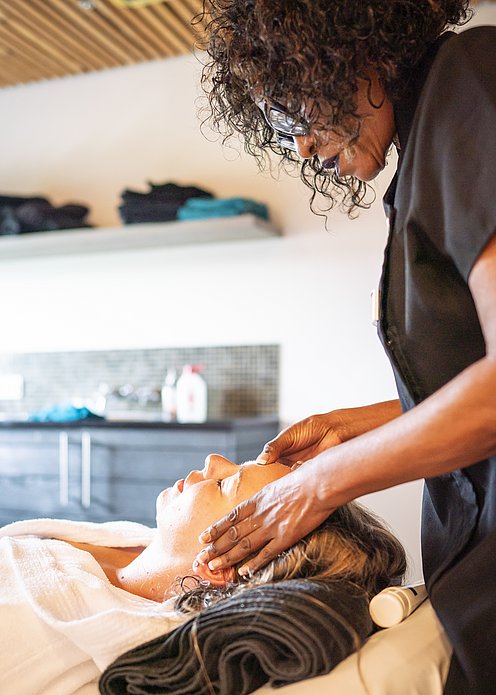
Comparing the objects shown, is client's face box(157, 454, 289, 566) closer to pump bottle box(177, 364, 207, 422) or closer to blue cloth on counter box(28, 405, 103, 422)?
blue cloth on counter box(28, 405, 103, 422)

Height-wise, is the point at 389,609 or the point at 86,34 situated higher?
the point at 86,34

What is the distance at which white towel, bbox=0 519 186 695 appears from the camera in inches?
41.1

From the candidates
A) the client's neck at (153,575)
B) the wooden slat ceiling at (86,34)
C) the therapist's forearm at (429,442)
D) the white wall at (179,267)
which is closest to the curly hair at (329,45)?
the therapist's forearm at (429,442)

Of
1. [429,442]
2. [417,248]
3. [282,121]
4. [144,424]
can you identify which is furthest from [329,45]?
[144,424]

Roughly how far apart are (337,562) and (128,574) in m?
0.46

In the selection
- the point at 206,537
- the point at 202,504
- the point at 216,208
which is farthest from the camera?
the point at 216,208

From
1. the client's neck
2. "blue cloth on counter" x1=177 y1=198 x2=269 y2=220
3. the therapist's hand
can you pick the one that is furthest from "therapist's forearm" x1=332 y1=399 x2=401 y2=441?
"blue cloth on counter" x1=177 y1=198 x2=269 y2=220

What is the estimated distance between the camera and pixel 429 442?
2.94 feet

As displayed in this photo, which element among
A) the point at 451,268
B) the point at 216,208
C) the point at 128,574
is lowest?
the point at 128,574

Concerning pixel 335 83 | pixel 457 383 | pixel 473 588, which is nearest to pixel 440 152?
pixel 335 83

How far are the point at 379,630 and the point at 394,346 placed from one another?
1.28 ft

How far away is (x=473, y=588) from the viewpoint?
1.02 m

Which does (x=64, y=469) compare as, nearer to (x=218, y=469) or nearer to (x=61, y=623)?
(x=218, y=469)

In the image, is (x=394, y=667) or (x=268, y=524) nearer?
(x=394, y=667)
